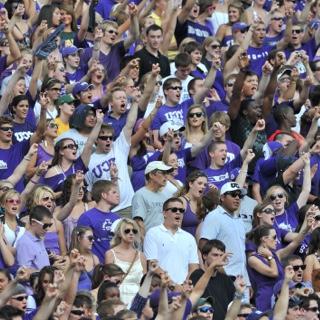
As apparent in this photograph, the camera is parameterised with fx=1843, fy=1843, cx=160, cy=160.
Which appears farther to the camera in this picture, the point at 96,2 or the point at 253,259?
the point at 96,2

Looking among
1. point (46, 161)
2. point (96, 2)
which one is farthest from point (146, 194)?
point (96, 2)

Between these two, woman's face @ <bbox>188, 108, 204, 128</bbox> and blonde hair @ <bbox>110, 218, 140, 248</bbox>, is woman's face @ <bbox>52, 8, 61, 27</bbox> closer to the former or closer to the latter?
woman's face @ <bbox>188, 108, 204, 128</bbox>

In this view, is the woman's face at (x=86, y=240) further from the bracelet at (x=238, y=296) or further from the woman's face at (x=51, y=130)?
the woman's face at (x=51, y=130)

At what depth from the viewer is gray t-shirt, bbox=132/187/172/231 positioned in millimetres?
17656

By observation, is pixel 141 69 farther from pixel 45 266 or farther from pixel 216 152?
pixel 45 266

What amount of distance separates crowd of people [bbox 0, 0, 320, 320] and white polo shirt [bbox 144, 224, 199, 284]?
2 cm

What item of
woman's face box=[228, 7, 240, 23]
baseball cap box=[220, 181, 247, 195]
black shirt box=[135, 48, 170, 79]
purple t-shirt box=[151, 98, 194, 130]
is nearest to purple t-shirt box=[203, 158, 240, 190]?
baseball cap box=[220, 181, 247, 195]

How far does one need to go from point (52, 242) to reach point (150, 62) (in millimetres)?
4597

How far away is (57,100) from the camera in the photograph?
62.9 feet

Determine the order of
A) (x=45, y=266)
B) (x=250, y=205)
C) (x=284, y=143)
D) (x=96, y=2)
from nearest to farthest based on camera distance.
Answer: (x=45, y=266), (x=250, y=205), (x=284, y=143), (x=96, y=2)

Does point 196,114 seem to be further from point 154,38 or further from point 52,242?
point 52,242

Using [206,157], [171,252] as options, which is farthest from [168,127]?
[171,252]

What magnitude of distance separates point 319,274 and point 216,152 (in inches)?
68.7

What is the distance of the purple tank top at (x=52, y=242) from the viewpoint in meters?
16.8
